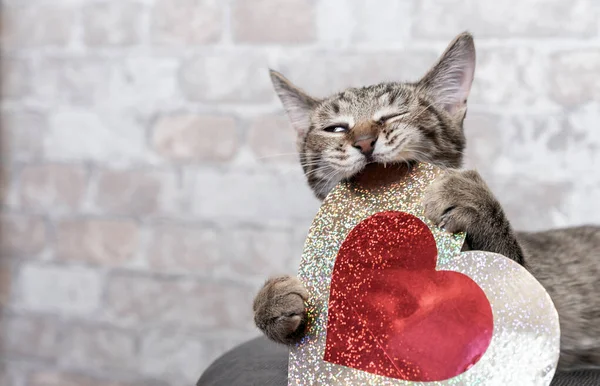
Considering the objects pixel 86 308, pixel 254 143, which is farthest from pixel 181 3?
pixel 86 308

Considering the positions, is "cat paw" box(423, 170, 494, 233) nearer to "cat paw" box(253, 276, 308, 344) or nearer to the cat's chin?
the cat's chin

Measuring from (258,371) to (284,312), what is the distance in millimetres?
232

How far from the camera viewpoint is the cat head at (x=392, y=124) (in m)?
0.71

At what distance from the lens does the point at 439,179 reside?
674mm

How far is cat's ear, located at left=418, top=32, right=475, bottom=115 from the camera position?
0.84 m

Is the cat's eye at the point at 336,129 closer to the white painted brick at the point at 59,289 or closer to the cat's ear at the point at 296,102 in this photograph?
the cat's ear at the point at 296,102

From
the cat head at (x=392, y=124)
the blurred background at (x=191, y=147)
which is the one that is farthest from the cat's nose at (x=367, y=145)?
the blurred background at (x=191, y=147)

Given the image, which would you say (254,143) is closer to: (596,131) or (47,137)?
(47,137)

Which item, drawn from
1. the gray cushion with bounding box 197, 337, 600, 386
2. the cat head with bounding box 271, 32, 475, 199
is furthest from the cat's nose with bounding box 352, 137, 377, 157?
the gray cushion with bounding box 197, 337, 600, 386

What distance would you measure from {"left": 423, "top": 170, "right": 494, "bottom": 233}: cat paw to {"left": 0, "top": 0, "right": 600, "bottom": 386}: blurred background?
593 millimetres

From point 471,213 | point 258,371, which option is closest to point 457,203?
point 471,213

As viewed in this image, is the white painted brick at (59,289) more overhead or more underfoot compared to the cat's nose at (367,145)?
more underfoot

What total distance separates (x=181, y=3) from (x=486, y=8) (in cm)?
72

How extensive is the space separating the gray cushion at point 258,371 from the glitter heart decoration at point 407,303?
0.16m
